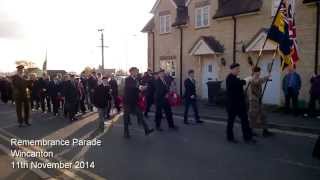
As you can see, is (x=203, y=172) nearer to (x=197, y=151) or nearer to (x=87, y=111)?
(x=197, y=151)

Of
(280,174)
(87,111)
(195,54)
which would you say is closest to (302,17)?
(195,54)

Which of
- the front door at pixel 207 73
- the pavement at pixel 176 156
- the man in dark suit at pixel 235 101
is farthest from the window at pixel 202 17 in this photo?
the man in dark suit at pixel 235 101

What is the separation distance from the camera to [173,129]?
13.3m

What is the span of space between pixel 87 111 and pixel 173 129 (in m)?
7.52

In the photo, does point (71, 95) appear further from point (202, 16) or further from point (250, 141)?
point (202, 16)

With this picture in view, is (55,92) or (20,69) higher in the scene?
(20,69)

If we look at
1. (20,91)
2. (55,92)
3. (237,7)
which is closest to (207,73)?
(237,7)

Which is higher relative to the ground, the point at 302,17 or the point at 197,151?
the point at 302,17

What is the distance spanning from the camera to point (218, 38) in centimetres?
2370

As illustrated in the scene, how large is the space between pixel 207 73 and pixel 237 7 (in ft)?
14.0

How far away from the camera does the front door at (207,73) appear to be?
24.4 metres

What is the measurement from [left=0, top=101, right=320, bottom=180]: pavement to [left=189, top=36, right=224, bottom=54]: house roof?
9.98m

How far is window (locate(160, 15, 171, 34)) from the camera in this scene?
2822 cm

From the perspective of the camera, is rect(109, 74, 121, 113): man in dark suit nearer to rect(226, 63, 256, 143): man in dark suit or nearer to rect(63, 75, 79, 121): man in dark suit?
rect(63, 75, 79, 121): man in dark suit
